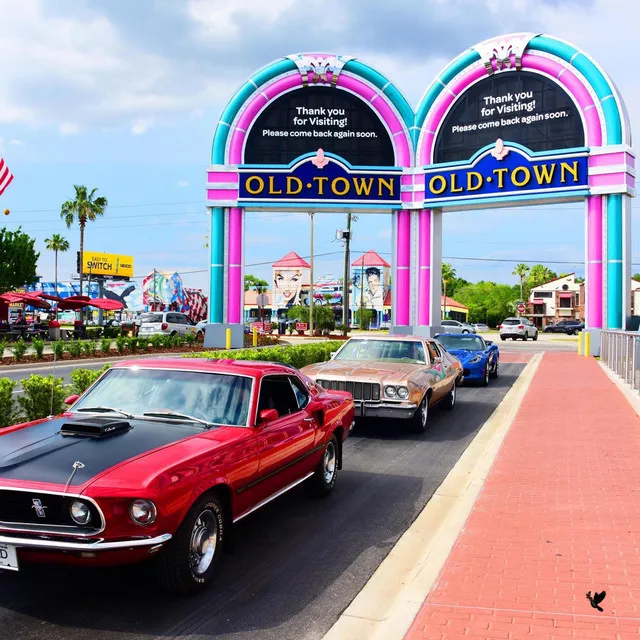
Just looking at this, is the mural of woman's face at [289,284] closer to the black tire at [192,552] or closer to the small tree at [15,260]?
the small tree at [15,260]

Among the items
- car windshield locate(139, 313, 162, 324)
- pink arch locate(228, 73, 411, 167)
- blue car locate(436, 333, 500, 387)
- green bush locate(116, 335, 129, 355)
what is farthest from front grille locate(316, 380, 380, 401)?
car windshield locate(139, 313, 162, 324)

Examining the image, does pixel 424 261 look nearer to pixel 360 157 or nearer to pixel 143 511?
pixel 360 157

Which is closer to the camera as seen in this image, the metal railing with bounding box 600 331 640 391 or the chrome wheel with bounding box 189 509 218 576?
the chrome wheel with bounding box 189 509 218 576

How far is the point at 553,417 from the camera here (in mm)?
11750

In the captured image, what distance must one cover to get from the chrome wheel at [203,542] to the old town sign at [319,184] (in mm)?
24856

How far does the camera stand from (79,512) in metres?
4.01

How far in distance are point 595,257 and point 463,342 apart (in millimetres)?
10265

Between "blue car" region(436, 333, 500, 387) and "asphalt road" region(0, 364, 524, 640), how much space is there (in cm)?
1031

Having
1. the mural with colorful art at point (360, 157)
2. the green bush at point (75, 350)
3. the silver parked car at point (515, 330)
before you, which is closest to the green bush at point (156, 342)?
the mural with colorful art at point (360, 157)

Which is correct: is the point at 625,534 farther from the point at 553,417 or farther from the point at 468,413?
the point at 468,413

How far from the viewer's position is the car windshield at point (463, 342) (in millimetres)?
18375

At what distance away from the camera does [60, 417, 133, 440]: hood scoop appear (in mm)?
4758

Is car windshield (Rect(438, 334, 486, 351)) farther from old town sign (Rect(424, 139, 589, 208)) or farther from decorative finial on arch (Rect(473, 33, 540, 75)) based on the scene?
decorative finial on arch (Rect(473, 33, 540, 75))

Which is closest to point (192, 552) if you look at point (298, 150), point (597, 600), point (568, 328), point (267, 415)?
point (267, 415)
